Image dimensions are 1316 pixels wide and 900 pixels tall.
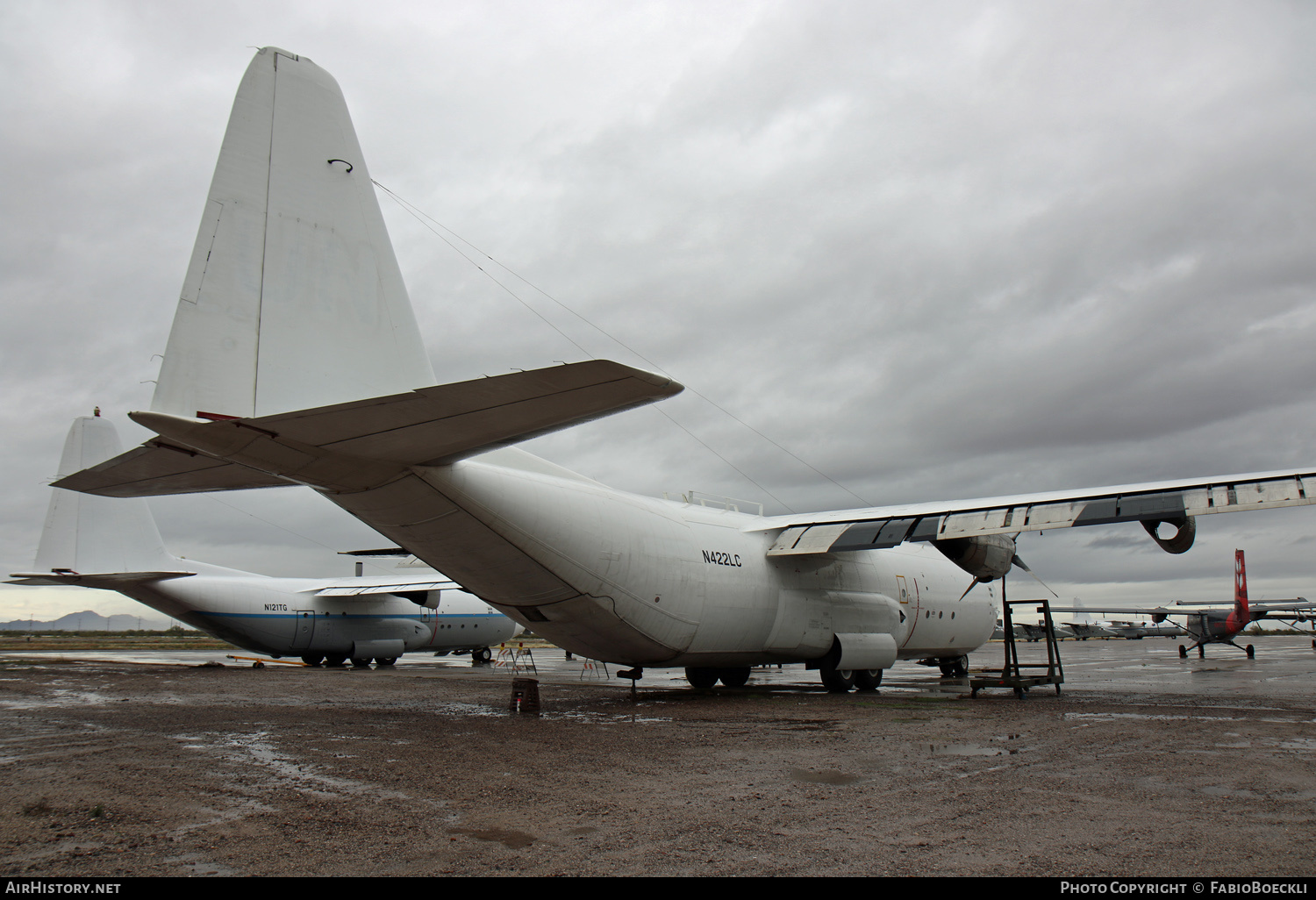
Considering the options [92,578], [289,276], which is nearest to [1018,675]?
[289,276]

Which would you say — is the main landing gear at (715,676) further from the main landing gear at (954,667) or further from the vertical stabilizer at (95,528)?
the vertical stabilizer at (95,528)

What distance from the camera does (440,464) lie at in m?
8.96

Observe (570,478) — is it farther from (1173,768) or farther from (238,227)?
(1173,768)

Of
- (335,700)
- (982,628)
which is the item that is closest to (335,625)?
(335,700)

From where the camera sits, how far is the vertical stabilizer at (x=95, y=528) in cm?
1953

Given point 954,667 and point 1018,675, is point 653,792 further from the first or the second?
point 954,667

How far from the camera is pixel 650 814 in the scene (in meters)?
5.22

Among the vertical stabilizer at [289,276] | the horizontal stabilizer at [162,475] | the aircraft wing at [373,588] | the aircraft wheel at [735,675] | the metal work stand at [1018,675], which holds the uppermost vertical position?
the vertical stabilizer at [289,276]

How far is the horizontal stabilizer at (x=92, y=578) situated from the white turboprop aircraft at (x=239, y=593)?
22 millimetres

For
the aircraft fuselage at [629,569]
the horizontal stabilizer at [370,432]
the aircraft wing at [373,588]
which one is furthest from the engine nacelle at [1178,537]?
the aircraft wing at [373,588]

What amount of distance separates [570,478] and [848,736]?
5271 mm

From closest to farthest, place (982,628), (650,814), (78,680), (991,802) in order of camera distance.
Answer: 1. (650,814)
2. (991,802)
3. (78,680)
4. (982,628)

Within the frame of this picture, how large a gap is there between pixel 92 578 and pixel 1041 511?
22036 mm

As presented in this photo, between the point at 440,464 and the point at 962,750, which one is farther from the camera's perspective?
the point at 440,464
